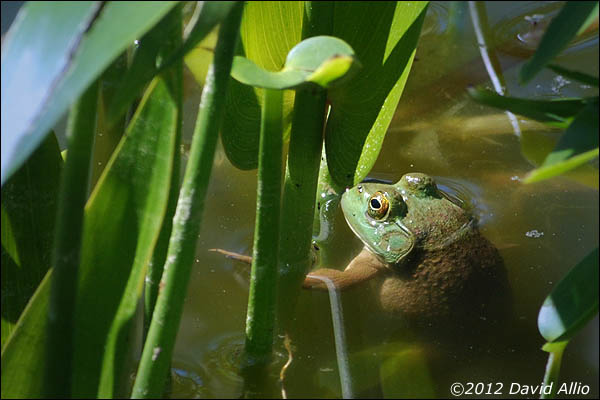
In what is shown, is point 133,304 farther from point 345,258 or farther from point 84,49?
point 345,258

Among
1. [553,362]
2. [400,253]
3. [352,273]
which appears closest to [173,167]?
[553,362]

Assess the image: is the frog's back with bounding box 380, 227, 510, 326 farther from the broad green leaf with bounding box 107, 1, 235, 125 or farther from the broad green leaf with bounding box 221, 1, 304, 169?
the broad green leaf with bounding box 107, 1, 235, 125

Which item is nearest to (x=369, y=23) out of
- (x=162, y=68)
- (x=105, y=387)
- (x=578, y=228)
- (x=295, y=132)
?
(x=295, y=132)

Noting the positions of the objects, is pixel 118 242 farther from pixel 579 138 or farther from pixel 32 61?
pixel 579 138

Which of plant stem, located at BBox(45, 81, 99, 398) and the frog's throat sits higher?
the frog's throat

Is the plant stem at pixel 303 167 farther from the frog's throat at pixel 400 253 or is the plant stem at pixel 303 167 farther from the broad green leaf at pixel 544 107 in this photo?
the frog's throat at pixel 400 253

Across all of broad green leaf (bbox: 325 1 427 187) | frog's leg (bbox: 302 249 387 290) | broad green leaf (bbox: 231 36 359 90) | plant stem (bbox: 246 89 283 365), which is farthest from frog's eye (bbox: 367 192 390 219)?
broad green leaf (bbox: 231 36 359 90)
